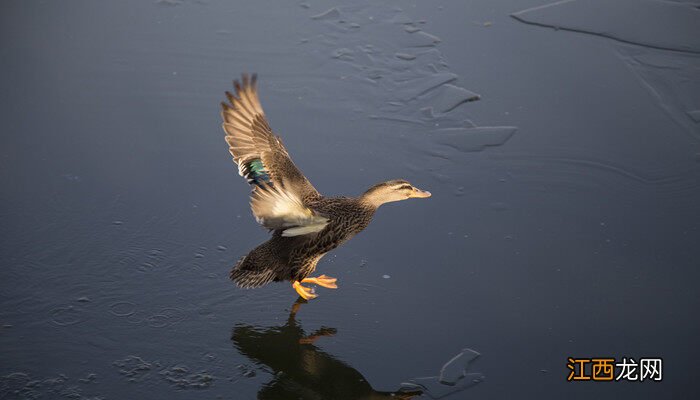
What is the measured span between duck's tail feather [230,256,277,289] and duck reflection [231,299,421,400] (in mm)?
222

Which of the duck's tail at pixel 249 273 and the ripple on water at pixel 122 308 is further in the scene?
the duck's tail at pixel 249 273

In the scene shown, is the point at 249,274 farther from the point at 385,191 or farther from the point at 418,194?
the point at 418,194

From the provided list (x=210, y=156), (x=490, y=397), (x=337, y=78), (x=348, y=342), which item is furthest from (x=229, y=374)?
(x=337, y=78)

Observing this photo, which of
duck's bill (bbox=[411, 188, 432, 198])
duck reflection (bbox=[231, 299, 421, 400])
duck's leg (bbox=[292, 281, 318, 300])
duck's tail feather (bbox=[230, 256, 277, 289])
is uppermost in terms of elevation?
duck's bill (bbox=[411, 188, 432, 198])

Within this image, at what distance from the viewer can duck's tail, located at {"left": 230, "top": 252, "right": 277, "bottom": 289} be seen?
428cm

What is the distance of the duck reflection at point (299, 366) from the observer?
376 cm

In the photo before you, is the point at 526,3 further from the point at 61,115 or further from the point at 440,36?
the point at 61,115

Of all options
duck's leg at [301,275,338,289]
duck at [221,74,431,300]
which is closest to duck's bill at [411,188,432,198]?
duck at [221,74,431,300]

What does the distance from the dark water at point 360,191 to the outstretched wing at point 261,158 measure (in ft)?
1.23

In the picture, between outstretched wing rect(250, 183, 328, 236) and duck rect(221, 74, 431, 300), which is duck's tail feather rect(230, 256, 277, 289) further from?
outstretched wing rect(250, 183, 328, 236)

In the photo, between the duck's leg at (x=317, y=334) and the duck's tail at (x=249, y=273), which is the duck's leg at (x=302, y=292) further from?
the duck's leg at (x=317, y=334)

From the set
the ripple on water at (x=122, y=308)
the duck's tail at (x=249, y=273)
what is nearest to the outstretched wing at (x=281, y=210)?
the duck's tail at (x=249, y=273)

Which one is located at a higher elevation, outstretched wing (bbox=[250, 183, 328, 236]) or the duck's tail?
outstretched wing (bbox=[250, 183, 328, 236])

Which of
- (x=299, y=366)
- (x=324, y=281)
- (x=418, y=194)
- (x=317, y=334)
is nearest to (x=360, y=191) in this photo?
(x=418, y=194)
